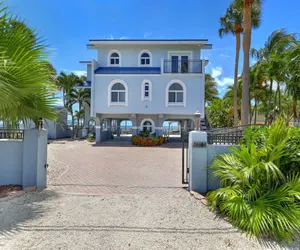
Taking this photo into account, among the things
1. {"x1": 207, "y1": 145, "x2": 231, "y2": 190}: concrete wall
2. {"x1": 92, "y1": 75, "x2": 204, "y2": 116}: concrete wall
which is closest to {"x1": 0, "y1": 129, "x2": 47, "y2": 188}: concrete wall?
{"x1": 207, "y1": 145, "x2": 231, "y2": 190}: concrete wall

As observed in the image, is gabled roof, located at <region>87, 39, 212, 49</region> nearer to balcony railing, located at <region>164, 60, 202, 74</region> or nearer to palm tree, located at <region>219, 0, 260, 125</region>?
balcony railing, located at <region>164, 60, 202, 74</region>

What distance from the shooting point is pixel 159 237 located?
10.6 ft

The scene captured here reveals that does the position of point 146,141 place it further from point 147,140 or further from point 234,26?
point 234,26

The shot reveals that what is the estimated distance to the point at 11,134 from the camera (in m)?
5.50

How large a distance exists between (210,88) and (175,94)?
20.3 meters

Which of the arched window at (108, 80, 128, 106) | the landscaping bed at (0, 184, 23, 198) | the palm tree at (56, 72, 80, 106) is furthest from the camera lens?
the palm tree at (56, 72, 80, 106)

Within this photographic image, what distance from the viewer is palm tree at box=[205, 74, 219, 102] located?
3444 centimetres

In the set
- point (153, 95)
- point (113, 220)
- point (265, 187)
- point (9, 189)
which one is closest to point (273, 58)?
point (153, 95)

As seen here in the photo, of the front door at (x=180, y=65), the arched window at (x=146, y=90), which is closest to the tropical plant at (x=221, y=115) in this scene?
the front door at (x=180, y=65)

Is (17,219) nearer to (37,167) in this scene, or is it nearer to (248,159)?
(37,167)

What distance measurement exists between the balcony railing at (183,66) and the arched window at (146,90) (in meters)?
1.97

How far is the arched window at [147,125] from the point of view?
19375 millimetres

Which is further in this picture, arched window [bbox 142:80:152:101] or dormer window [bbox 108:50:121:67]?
dormer window [bbox 108:50:121:67]

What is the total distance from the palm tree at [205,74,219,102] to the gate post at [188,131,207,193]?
31305 millimetres
